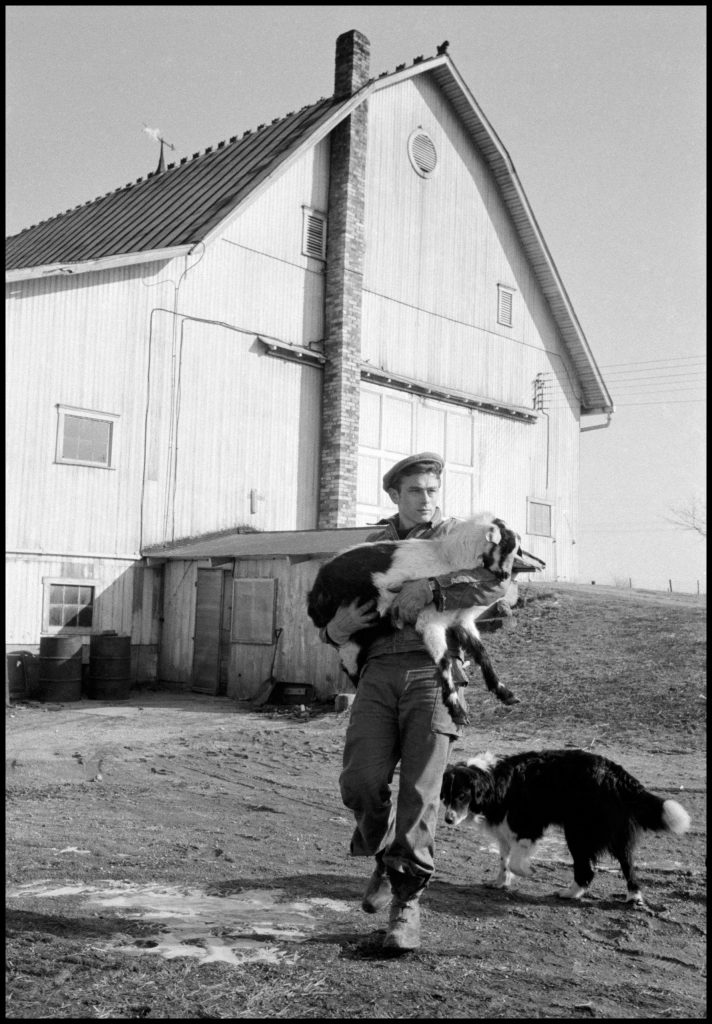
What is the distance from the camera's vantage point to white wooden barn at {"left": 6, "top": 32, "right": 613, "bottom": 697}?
17.5 meters

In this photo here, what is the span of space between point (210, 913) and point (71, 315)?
47.6 feet

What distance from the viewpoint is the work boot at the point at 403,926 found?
14.8 ft

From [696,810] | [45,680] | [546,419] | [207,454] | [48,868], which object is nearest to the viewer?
[48,868]

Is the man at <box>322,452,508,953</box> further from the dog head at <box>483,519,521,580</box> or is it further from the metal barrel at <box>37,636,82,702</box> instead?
the metal barrel at <box>37,636,82,702</box>

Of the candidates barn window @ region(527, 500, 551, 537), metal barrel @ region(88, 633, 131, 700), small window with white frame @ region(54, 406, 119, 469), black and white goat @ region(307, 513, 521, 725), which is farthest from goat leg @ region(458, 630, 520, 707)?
barn window @ region(527, 500, 551, 537)

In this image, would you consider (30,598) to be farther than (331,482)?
No

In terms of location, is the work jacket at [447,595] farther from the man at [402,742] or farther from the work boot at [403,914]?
the work boot at [403,914]

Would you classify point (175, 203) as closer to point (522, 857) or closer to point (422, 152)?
point (422, 152)

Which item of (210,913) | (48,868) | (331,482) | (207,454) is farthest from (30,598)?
(210,913)

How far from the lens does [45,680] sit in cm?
1680

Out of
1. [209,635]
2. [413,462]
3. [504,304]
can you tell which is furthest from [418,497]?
[504,304]

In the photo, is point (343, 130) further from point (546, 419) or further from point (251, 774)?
point (251, 774)

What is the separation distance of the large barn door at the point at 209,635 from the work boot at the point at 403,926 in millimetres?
13967

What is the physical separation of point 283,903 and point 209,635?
13469 millimetres
